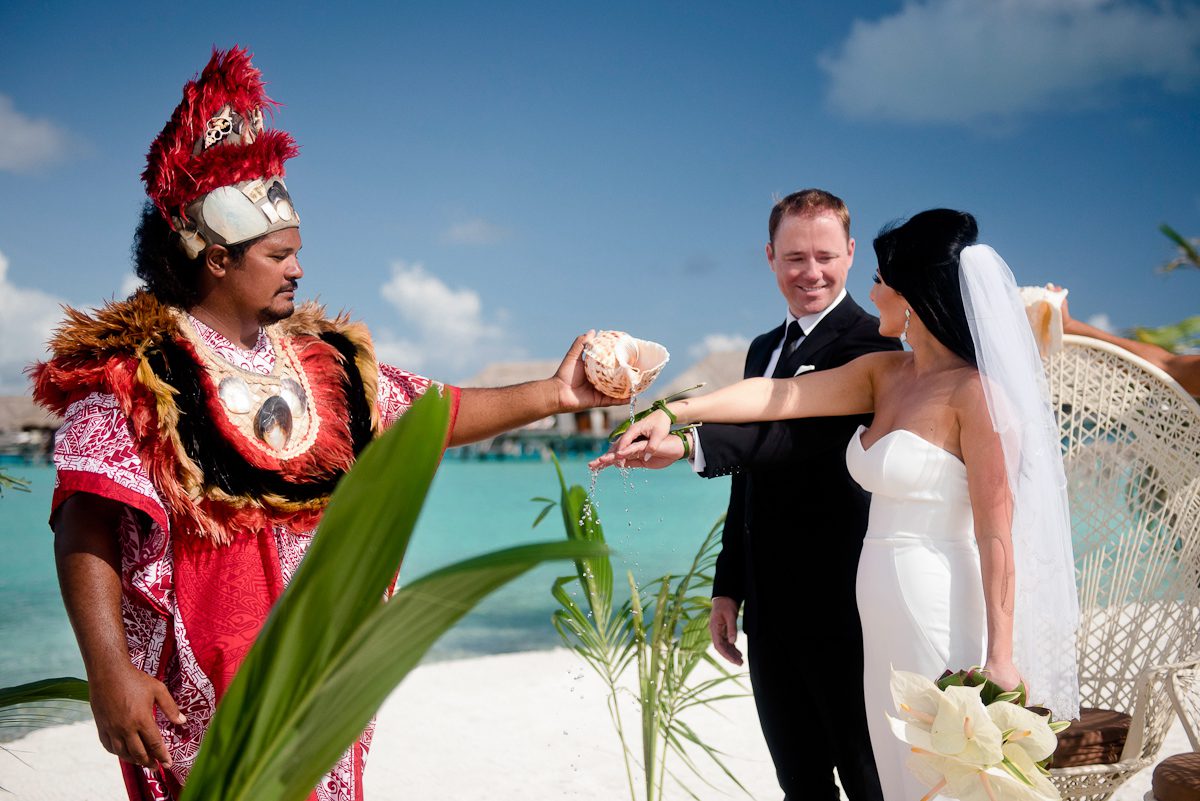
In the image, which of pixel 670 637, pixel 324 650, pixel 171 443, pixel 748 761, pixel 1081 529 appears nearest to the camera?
pixel 324 650

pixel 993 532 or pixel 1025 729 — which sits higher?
pixel 993 532

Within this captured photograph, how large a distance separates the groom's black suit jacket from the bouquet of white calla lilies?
114 centimetres

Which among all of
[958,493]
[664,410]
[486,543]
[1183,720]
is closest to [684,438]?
[664,410]

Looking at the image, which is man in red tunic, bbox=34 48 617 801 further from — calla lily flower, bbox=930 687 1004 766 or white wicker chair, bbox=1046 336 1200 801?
white wicker chair, bbox=1046 336 1200 801

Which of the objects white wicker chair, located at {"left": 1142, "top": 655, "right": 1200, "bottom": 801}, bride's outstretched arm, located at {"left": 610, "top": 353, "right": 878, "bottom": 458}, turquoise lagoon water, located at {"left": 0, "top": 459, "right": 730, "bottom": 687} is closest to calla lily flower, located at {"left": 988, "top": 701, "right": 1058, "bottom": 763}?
turquoise lagoon water, located at {"left": 0, "top": 459, "right": 730, "bottom": 687}

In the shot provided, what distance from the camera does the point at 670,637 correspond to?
124 inches

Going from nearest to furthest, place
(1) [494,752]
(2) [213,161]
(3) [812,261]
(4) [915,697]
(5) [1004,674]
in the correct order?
(4) [915,697] < (2) [213,161] < (5) [1004,674] < (3) [812,261] < (1) [494,752]

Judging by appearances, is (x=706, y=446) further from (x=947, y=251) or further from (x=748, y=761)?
(x=748, y=761)

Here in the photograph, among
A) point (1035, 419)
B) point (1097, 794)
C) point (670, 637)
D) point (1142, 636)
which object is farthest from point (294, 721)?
point (1142, 636)

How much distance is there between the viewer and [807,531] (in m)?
2.78

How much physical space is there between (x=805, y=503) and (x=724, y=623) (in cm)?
56

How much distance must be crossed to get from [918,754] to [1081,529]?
261cm

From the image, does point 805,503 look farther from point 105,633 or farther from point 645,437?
point 105,633

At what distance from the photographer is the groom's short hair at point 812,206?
2.91 m
